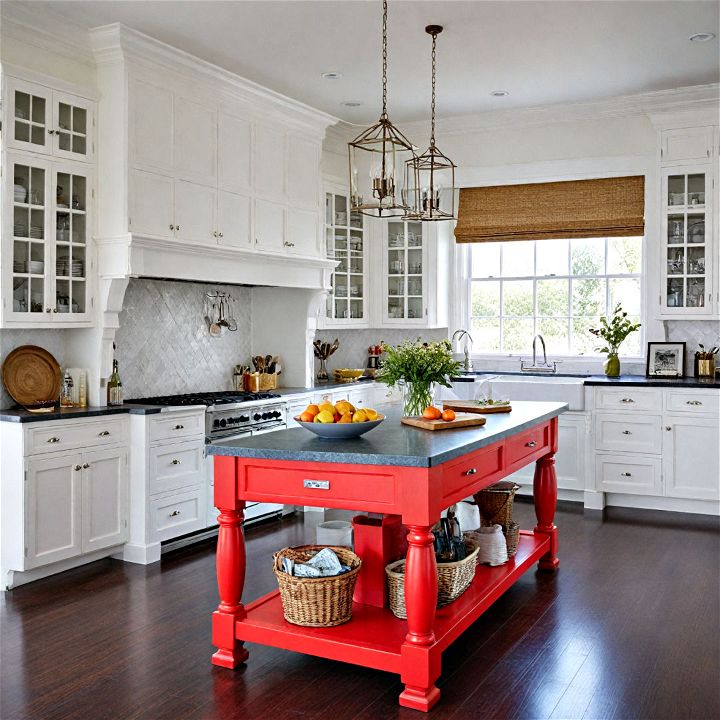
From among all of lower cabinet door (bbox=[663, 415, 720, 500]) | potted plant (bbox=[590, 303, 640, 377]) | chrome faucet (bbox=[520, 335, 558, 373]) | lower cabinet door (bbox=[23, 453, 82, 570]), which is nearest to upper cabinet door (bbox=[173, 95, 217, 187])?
lower cabinet door (bbox=[23, 453, 82, 570])

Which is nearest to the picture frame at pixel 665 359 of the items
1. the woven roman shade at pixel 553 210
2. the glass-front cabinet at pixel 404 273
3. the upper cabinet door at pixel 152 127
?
the woven roman shade at pixel 553 210

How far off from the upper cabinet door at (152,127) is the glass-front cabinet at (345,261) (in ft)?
7.19

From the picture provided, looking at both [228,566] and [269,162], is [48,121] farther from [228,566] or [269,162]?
[228,566]

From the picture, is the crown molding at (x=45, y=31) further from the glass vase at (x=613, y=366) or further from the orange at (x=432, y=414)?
the glass vase at (x=613, y=366)

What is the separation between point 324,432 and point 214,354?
2.94 m

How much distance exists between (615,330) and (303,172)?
2.82 meters

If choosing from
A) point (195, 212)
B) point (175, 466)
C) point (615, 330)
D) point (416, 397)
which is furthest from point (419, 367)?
point (615, 330)

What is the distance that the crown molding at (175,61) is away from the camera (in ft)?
15.6

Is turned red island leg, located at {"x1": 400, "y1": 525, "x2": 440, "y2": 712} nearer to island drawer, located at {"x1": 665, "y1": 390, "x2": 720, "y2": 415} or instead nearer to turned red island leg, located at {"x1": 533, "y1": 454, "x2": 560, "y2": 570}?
turned red island leg, located at {"x1": 533, "y1": 454, "x2": 560, "y2": 570}

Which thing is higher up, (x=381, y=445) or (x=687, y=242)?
(x=687, y=242)

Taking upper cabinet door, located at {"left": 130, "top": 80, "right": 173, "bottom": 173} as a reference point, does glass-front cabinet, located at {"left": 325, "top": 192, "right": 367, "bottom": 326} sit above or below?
below

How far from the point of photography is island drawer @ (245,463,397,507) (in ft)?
10.3

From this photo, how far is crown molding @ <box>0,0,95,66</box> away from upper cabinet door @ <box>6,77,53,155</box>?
10.4 inches

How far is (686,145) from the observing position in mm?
6340
